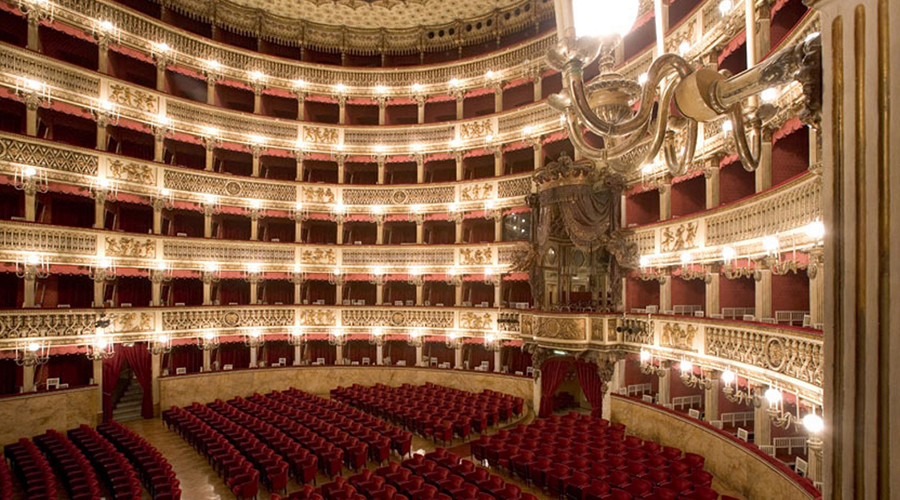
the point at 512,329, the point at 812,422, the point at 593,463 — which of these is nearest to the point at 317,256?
the point at 512,329

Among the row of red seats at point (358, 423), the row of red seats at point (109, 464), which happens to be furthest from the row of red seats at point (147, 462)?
the row of red seats at point (358, 423)

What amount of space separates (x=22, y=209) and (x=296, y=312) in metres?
11.4

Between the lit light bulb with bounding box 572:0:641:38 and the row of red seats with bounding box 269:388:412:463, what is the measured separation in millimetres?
14854

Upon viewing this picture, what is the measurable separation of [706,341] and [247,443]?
43.5 feet

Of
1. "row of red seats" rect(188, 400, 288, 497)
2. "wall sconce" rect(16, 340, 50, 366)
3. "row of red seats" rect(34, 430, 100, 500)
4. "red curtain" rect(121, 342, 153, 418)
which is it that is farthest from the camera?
"red curtain" rect(121, 342, 153, 418)

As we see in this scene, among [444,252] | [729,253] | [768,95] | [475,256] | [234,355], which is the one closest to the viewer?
[768,95]

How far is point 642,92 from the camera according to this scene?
9.59ft

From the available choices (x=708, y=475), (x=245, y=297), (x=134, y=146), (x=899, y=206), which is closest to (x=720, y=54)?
(x=708, y=475)

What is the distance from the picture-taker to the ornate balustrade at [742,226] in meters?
9.86

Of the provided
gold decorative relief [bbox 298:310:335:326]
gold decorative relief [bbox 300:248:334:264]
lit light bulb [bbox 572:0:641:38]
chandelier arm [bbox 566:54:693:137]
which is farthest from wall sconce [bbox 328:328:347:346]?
lit light bulb [bbox 572:0:641:38]

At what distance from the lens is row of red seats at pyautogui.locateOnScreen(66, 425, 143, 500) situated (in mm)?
11953

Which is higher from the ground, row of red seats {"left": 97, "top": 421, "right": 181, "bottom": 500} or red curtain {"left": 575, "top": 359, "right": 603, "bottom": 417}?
red curtain {"left": 575, "top": 359, "right": 603, "bottom": 417}

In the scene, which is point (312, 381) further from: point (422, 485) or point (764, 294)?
point (764, 294)

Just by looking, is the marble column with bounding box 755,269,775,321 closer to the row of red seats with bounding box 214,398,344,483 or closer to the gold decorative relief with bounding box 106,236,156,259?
the row of red seats with bounding box 214,398,344,483
